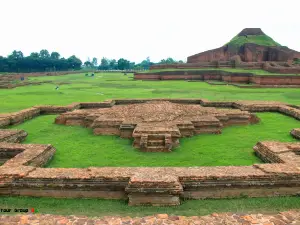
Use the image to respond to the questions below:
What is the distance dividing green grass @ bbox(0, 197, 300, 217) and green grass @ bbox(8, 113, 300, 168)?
1318 millimetres

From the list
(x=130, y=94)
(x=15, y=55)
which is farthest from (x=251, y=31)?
(x=15, y=55)

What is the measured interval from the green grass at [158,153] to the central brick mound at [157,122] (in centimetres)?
26

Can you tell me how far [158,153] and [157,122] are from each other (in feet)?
5.56

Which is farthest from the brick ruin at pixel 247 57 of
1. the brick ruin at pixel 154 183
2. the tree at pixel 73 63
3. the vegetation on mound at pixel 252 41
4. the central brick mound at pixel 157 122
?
the tree at pixel 73 63

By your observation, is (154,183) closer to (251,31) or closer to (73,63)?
(251,31)

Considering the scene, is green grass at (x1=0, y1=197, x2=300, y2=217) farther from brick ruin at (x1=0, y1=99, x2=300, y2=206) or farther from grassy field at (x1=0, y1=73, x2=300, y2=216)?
brick ruin at (x1=0, y1=99, x2=300, y2=206)

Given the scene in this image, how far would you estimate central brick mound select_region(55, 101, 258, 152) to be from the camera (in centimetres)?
663

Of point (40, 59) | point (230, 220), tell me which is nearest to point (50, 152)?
point (230, 220)

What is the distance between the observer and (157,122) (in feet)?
25.6

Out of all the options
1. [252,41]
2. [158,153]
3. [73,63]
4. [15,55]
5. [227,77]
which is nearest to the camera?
[158,153]

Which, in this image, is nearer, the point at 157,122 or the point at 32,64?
the point at 157,122

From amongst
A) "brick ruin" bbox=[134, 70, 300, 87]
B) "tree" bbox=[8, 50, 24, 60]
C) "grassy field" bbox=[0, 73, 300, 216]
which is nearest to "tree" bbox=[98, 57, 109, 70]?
"tree" bbox=[8, 50, 24, 60]

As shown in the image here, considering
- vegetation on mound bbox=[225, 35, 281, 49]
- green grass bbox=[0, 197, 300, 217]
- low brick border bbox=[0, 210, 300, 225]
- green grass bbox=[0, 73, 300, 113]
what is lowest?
green grass bbox=[0, 197, 300, 217]

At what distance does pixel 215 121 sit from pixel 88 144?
3937 mm
